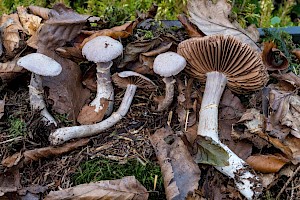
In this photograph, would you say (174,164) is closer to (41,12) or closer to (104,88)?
(104,88)

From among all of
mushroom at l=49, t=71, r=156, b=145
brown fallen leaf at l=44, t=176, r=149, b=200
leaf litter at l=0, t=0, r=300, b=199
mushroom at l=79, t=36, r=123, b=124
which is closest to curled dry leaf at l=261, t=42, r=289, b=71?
leaf litter at l=0, t=0, r=300, b=199

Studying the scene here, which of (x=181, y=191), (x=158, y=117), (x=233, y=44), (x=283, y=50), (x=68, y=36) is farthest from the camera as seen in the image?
(x=283, y=50)

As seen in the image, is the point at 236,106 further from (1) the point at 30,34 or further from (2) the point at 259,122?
(1) the point at 30,34

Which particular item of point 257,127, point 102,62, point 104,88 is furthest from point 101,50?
point 257,127

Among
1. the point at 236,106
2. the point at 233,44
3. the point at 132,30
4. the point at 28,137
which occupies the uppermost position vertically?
the point at 233,44

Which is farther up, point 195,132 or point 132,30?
point 132,30

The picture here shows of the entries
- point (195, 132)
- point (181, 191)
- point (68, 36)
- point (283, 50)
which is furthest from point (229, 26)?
point (181, 191)
